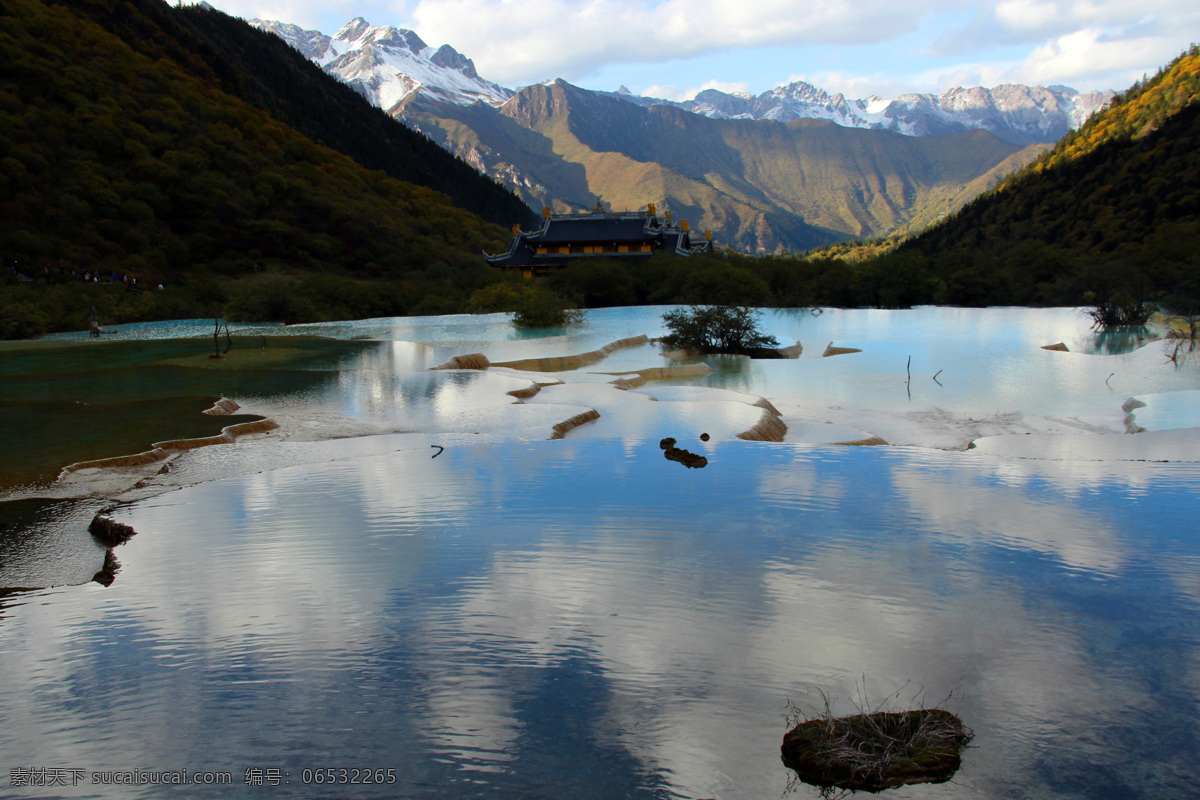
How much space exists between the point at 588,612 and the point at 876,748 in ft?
3.86

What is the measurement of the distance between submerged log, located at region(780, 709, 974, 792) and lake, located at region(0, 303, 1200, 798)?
0.05 m

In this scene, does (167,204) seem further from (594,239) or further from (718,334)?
(718,334)

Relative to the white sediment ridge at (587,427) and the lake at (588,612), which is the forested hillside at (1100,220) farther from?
the lake at (588,612)

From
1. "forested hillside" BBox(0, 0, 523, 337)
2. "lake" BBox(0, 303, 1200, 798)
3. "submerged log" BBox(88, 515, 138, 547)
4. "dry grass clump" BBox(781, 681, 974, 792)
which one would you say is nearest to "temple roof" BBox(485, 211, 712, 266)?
"forested hillside" BBox(0, 0, 523, 337)

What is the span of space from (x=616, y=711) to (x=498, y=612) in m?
0.78

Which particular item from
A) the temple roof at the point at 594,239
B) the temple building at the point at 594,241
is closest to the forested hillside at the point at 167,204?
the temple roof at the point at 594,239

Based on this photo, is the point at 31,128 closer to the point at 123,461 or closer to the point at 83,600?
the point at 123,461

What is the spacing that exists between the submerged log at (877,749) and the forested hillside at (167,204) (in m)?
21.6

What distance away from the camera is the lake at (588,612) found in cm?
212

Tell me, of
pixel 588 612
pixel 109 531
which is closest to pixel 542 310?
pixel 109 531

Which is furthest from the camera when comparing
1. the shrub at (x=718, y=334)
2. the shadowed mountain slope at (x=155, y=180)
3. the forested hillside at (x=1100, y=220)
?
the shadowed mountain slope at (x=155, y=180)

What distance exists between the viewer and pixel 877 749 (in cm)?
212

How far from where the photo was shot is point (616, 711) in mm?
2320

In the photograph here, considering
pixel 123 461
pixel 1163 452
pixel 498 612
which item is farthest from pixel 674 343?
pixel 498 612
